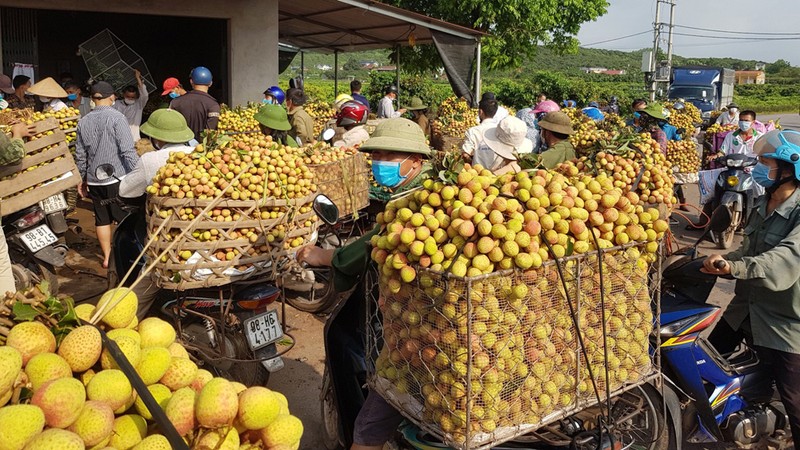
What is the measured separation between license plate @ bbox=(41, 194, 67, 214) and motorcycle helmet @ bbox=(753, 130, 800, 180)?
607 cm

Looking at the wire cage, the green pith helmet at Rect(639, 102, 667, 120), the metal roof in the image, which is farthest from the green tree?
the green pith helmet at Rect(639, 102, 667, 120)

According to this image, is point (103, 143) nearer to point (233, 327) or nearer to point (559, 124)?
point (233, 327)

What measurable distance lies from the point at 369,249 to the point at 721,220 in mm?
1860

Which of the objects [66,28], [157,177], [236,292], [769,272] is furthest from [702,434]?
[66,28]

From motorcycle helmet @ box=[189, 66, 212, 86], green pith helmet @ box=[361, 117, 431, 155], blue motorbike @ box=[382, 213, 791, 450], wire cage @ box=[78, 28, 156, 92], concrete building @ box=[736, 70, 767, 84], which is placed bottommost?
blue motorbike @ box=[382, 213, 791, 450]

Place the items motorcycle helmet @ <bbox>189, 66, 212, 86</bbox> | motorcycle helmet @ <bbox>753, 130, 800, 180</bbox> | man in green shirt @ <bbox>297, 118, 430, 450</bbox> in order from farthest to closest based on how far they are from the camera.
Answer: motorcycle helmet @ <bbox>189, 66, 212, 86</bbox> → motorcycle helmet @ <bbox>753, 130, 800, 180</bbox> → man in green shirt @ <bbox>297, 118, 430, 450</bbox>

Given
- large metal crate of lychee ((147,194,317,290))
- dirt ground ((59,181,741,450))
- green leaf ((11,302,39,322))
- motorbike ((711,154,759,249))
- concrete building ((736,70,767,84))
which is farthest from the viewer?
concrete building ((736,70,767,84))

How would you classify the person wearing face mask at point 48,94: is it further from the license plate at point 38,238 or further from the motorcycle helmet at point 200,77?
the license plate at point 38,238

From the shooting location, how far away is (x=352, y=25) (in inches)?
635

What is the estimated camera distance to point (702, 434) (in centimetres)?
378

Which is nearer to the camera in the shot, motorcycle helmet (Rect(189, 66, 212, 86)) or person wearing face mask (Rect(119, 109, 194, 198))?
person wearing face mask (Rect(119, 109, 194, 198))

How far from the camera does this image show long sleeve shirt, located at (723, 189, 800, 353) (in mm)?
3291

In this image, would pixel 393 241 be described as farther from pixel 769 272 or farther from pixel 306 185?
pixel 306 185

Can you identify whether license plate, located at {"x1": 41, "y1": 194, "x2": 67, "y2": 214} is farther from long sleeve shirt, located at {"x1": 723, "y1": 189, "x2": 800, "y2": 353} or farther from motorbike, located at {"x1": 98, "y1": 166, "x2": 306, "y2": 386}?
long sleeve shirt, located at {"x1": 723, "y1": 189, "x2": 800, "y2": 353}
